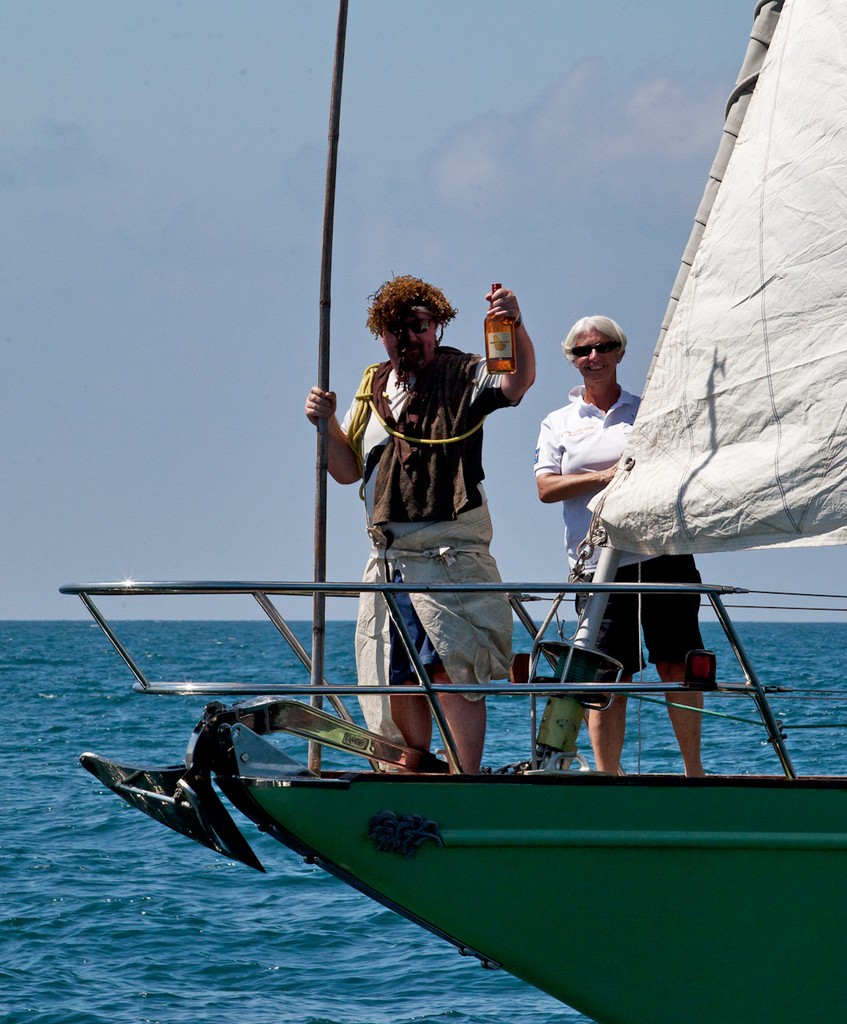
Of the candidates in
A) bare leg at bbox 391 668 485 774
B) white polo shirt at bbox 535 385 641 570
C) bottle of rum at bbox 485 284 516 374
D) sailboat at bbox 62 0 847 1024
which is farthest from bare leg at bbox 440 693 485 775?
bottle of rum at bbox 485 284 516 374

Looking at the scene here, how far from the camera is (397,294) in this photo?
507cm

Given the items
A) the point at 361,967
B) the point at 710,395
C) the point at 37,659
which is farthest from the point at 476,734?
the point at 37,659

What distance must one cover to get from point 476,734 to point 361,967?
15.5ft

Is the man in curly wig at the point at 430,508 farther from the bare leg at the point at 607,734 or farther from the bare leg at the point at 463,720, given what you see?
the bare leg at the point at 607,734

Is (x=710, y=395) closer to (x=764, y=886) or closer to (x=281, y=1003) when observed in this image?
(x=764, y=886)

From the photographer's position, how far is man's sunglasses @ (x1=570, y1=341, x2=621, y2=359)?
5.34m

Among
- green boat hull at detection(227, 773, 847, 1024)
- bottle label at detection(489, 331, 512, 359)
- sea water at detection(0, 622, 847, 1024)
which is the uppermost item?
bottle label at detection(489, 331, 512, 359)

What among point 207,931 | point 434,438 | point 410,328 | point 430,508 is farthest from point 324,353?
point 207,931

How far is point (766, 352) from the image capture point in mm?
4535

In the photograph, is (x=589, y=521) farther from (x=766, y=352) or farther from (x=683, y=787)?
(x=683, y=787)

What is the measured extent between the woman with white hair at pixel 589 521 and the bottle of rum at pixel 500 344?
0.62 metres

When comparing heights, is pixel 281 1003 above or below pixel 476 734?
below

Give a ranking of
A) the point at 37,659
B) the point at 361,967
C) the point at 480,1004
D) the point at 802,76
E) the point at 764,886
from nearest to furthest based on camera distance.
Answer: the point at 764,886 < the point at 802,76 < the point at 480,1004 < the point at 361,967 < the point at 37,659

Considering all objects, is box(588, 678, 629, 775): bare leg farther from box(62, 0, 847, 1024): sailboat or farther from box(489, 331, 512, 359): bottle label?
box(489, 331, 512, 359): bottle label
